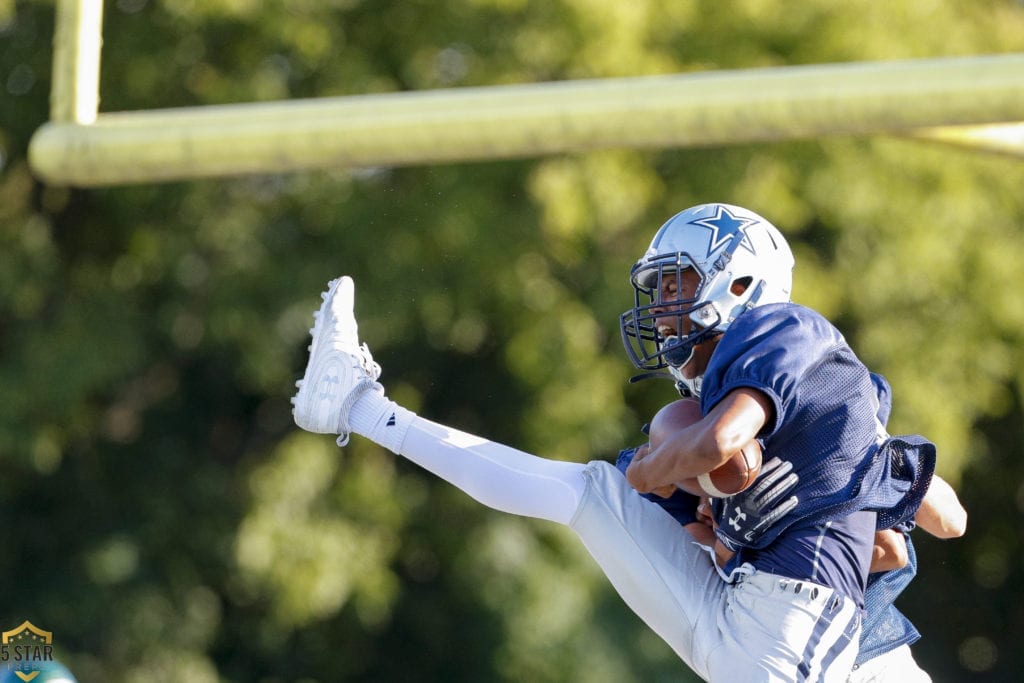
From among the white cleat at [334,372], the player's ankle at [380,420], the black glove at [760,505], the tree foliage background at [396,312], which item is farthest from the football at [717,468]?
the tree foliage background at [396,312]

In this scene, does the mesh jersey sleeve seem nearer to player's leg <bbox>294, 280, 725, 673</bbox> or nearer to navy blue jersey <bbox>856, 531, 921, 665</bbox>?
player's leg <bbox>294, 280, 725, 673</bbox>

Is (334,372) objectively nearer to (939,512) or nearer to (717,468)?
(717,468)

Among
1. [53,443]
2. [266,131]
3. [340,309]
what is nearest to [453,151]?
[266,131]

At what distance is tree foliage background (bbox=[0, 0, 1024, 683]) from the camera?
8.27 m

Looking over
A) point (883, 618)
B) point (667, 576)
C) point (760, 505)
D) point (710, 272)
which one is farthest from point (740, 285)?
point (883, 618)

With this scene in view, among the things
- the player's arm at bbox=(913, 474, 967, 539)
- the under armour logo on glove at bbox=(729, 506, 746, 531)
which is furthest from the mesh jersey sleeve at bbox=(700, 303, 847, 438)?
the player's arm at bbox=(913, 474, 967, 539)

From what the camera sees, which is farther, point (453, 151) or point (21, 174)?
point (21, 174)

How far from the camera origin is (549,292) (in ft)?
27.4

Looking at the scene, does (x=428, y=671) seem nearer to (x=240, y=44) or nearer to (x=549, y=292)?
(x=549, y=292)

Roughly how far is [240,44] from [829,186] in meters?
3.29

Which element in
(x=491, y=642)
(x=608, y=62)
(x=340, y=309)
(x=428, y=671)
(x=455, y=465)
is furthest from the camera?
(x=428, y=671)

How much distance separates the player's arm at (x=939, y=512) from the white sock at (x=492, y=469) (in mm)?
700

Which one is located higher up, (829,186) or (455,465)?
(829,186)

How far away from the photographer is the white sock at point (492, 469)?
3078mm
